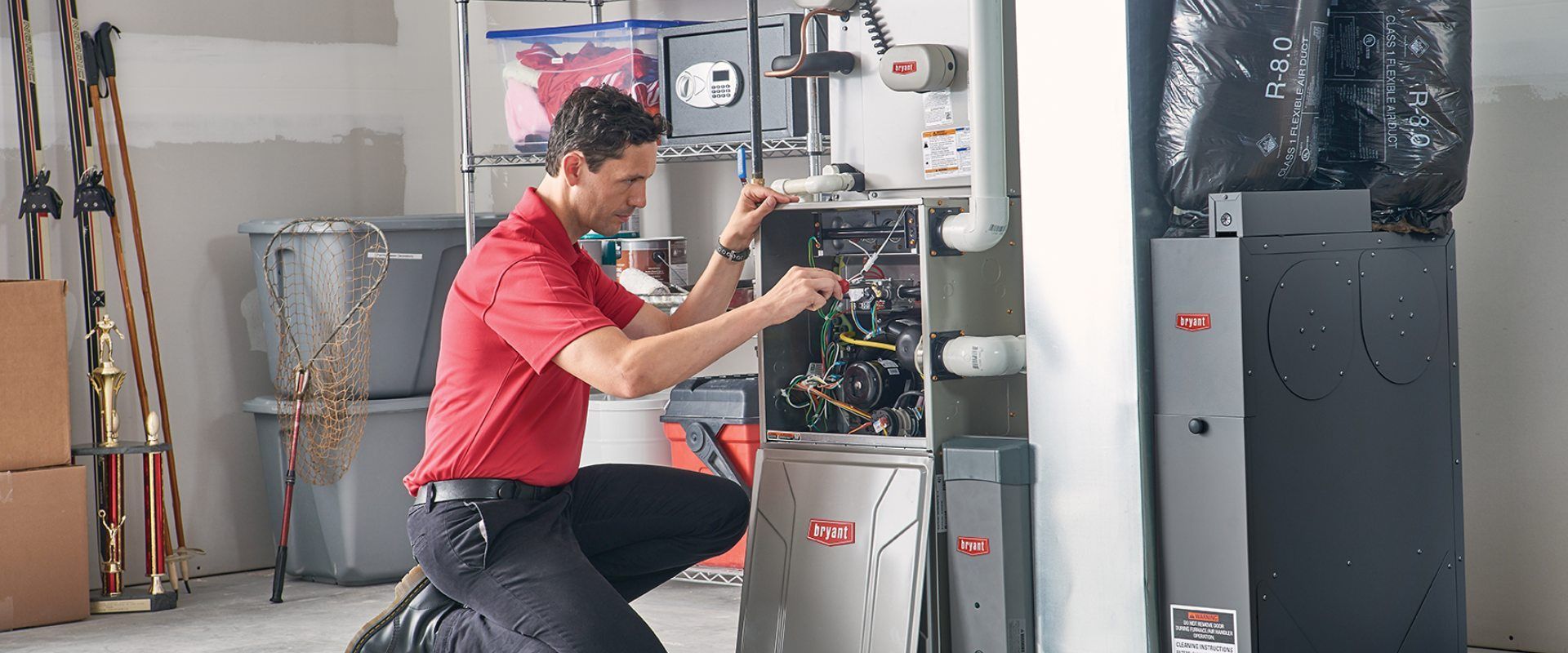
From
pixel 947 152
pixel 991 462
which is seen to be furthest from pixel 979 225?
pixel 991 462

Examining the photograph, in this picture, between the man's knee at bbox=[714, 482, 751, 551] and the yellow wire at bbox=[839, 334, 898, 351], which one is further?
the man's knee at bbox=[714, 482, 751, 551]

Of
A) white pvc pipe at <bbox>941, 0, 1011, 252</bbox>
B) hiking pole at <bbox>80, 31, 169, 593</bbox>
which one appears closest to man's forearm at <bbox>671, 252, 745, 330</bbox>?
white pvc pipe at <bbox>941, 0, 1011, 252</bbox>

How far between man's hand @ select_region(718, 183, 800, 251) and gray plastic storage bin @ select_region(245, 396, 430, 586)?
A: 69.9 inches

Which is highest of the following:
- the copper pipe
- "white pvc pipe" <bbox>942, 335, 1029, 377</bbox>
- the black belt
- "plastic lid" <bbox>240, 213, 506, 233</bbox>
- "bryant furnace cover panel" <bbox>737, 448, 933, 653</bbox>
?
the copper pipe

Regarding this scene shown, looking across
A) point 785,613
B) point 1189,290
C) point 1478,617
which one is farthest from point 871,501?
point 1478,617

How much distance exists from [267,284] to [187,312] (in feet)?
1.18

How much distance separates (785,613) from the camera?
2.87 meters

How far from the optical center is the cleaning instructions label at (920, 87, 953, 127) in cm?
288

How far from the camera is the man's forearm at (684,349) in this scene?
2574 millimetres

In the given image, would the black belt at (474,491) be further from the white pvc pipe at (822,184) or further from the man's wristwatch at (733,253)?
the white pvc pipe at (822,184)

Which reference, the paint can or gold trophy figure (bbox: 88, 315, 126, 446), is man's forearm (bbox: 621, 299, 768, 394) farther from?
gold trophy figure (bbox: 88, 315, 126, 446)

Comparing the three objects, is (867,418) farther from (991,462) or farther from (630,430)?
(630,430)

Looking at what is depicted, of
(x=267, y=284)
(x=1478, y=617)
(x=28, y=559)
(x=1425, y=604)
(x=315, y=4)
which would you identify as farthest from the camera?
(x=315, y=4)

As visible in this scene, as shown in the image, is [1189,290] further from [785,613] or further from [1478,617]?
[1478,617]
